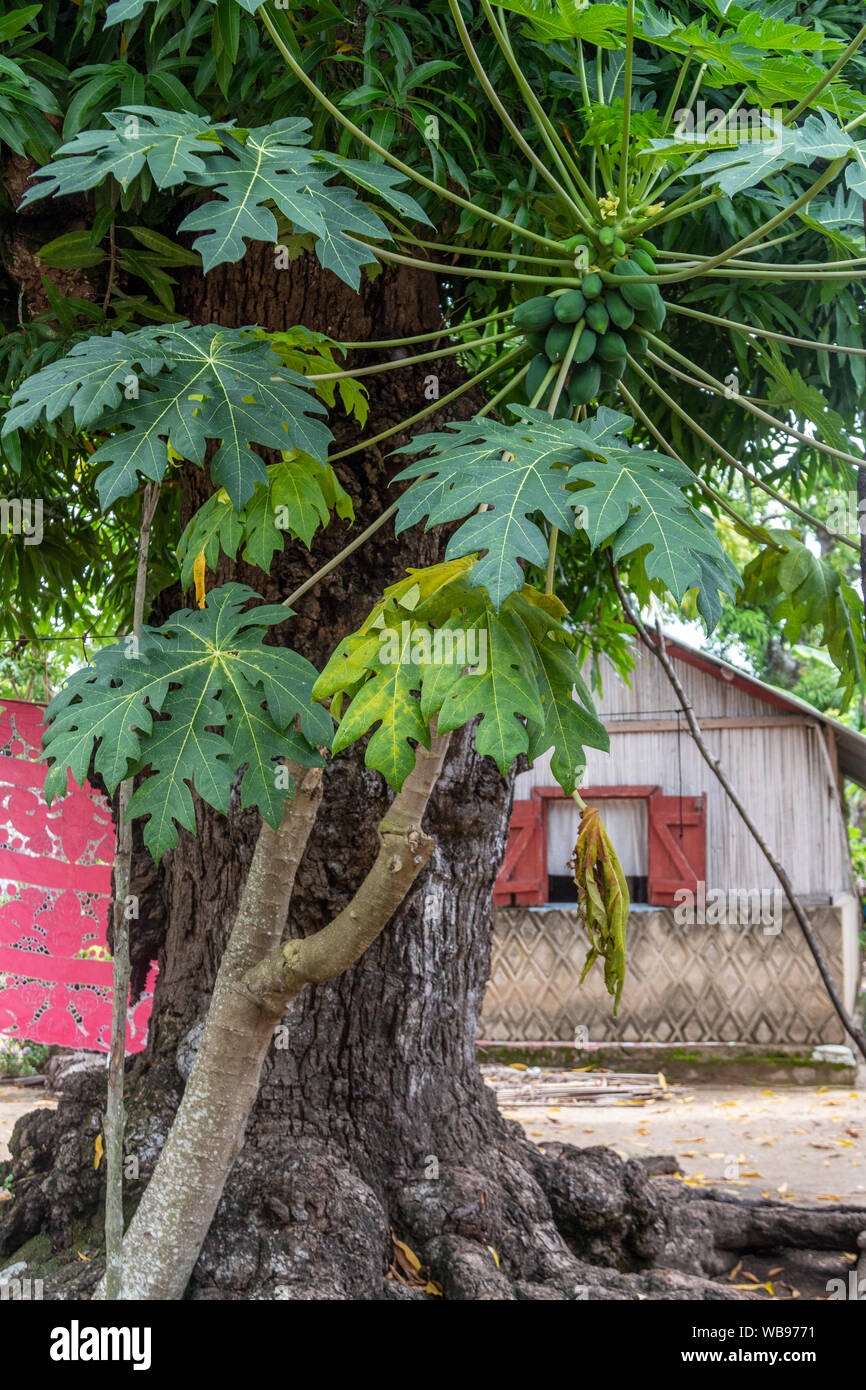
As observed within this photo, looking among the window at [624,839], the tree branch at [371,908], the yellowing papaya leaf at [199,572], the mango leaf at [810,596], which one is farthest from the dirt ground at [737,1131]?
the yellowing papaya leaf at [199,572]

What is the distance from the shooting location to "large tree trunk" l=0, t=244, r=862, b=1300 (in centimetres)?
284

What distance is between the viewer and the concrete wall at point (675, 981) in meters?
8.07

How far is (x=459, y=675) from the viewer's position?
157 cm

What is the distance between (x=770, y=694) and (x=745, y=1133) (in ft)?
10.7

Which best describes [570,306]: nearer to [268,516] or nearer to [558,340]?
[558,340]

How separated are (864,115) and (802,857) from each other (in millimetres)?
7299

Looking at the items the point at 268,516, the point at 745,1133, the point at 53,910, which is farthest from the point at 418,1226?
the point at 745,1133

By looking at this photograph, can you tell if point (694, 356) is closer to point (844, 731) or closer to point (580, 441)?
point (580, 441)

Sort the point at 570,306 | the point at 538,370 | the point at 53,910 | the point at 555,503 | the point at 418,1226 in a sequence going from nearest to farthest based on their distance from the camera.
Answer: the point at 555,503 < the point at 570,306 < the point at 538,370 < the point at 418,1226 < the point at 53,910

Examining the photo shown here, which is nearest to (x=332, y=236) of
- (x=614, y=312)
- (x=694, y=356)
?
(x=614, y=312)

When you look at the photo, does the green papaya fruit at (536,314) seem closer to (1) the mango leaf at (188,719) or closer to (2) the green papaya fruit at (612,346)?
(2) the green papaya fruit at (612,346)

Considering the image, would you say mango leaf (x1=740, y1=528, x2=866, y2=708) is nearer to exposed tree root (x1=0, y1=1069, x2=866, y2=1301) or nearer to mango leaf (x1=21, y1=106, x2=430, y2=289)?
mango leaf (x1=21, y1=106, x2=430, y2=289)

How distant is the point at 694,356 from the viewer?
11.8ft

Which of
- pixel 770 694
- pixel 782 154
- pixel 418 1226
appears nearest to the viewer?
pixel 782 154
